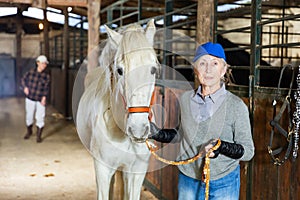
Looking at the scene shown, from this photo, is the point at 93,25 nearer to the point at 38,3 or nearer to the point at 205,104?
the point at 38,3

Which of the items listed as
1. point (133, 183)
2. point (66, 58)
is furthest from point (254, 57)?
point (66, 58)

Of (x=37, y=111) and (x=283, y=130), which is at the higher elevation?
(x=283, y=130)

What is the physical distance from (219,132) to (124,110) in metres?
0.48

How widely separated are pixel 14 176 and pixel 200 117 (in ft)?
9.92

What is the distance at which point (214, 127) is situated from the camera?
1621 millimetres

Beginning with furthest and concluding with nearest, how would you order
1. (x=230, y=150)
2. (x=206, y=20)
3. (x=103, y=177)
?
(x=206, y=20), (x=103, y=177), (x=230, y=150)

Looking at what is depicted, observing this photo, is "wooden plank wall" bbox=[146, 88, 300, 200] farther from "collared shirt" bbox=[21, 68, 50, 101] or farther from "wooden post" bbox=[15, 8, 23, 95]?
"wooden post" bbox=[15, 8, 23, 95]

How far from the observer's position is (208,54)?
1.59 meters

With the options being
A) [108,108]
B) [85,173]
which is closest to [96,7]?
[85,173]

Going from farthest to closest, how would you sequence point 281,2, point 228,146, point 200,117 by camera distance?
point 281,2
point 200,117
point 228,146

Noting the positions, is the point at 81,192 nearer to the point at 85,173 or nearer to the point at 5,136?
the point at 85,173

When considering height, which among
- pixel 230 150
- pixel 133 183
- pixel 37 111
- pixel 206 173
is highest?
pixel 230 150

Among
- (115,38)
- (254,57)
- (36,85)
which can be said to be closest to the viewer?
(115,38)

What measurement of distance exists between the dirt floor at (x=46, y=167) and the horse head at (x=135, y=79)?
194 centimetres
